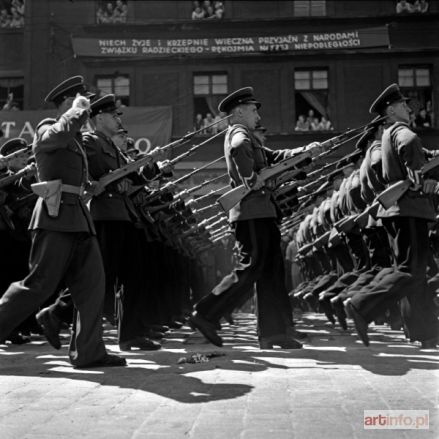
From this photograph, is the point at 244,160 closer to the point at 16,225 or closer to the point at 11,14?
the point at 16,225

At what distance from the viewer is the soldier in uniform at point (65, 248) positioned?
191 inches

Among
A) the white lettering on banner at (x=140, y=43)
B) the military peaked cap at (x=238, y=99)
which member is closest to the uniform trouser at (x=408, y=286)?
the military peaked cap at (x=238, y=99)

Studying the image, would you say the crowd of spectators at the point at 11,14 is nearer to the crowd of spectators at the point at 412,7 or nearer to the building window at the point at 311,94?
the building window at the point at 311,94

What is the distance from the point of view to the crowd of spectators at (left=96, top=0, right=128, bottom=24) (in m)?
22.3

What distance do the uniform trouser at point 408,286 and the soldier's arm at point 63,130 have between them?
2.54 meters

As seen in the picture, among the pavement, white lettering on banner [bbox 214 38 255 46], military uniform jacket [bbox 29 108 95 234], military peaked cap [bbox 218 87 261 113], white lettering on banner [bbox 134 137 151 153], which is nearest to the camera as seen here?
the pavement

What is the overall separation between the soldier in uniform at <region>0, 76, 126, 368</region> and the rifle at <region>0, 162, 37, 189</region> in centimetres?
220

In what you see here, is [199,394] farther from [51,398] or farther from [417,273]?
[417,273]

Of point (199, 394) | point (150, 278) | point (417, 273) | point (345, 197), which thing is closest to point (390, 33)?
point (345, 197)

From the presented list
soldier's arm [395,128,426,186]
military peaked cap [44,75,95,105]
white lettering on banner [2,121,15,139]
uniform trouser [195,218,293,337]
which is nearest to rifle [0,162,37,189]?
military peaked cap [44,75,95,105]

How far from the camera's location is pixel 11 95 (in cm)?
2258

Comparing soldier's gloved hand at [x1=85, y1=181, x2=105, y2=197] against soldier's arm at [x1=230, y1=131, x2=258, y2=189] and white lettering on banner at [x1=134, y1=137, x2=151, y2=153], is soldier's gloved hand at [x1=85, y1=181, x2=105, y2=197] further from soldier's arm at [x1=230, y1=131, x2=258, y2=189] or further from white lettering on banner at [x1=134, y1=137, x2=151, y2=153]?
white lettering on banner at [x1=134, y1=137, x2=151, y2=153]

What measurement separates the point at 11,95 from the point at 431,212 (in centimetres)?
1870

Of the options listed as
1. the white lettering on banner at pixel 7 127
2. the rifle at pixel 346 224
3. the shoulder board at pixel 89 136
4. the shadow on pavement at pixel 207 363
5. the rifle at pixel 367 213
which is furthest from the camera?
the white lettering on banner at pixel 7 127
